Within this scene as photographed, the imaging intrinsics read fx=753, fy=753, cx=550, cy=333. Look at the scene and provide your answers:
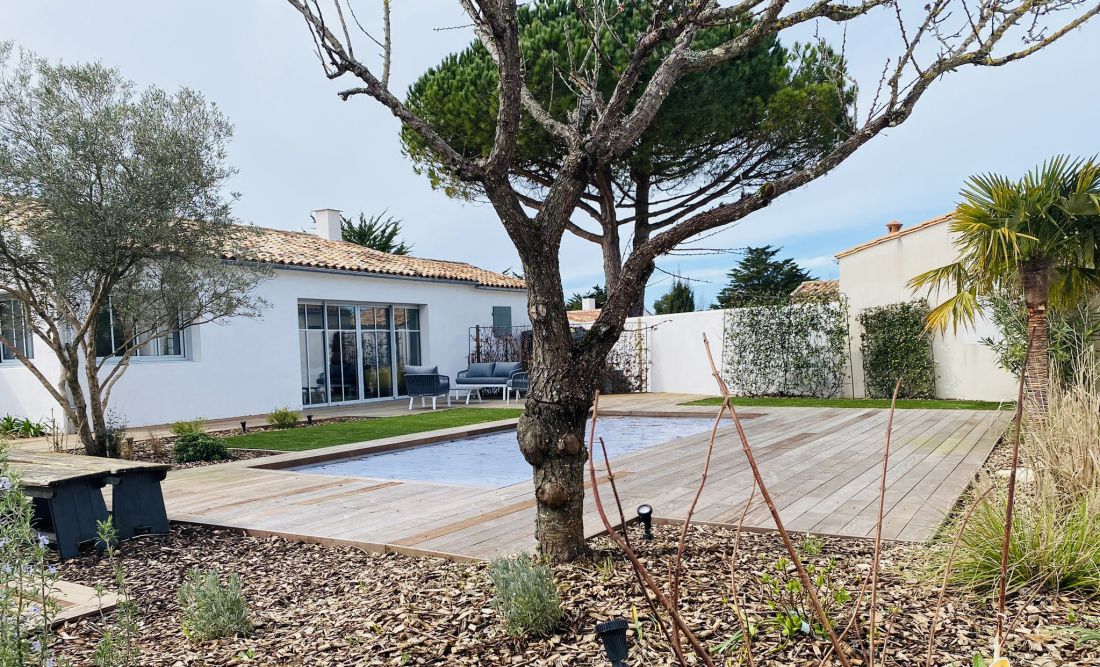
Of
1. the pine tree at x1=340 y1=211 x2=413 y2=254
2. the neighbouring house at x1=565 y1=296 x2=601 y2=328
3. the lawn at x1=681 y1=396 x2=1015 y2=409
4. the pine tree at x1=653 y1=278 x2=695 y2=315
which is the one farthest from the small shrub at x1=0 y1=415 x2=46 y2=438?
the pine tree at x1=653 y1=278 x2=695 y2=315

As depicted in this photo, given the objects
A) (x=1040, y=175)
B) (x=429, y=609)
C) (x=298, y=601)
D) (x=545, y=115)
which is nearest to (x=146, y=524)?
(x=298, y=601)

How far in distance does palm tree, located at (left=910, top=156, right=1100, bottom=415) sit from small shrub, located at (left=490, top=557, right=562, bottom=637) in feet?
18.4

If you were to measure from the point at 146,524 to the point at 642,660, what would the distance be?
3720 millimetres

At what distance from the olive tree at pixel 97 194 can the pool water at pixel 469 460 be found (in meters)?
2.94

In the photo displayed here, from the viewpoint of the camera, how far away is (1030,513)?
3.36 m

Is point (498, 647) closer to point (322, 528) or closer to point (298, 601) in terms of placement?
point (298, 601)

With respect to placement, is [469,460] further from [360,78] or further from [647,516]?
[360,78]

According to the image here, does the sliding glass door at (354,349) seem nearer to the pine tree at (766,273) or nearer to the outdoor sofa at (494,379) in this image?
the outdoor sofa at (494,379)

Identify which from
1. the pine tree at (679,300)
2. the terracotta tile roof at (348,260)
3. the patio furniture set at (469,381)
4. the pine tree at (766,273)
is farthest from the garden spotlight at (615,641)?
the pine tree at (766,273)

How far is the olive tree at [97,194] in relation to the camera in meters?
7.86

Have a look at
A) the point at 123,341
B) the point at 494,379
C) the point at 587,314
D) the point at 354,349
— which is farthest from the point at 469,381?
the point at 587,314

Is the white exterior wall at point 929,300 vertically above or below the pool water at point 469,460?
above

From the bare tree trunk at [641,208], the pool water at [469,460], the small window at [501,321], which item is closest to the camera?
the pool water at [469,460]

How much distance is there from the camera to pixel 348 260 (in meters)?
17.0
